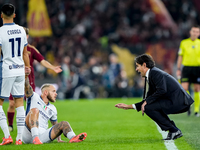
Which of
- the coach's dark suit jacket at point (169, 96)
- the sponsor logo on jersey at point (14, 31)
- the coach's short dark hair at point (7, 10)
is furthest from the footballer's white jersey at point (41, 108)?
the coach's dark suit jacket at point (169, 96)

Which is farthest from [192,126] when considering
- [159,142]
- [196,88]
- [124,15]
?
[124,15]

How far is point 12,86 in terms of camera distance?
586cm

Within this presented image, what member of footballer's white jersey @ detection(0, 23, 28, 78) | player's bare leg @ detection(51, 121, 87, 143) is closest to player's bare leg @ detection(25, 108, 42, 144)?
player's bare leg @ detection(51, 121, 87, 143)

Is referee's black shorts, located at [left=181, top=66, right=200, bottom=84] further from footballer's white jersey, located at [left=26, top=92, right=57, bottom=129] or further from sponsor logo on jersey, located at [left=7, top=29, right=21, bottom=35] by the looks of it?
sponsor logo on jersey, located at [left=7, top=29, right=21, bottom=35]

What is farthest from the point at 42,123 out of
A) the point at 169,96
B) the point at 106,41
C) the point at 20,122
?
the point at 106,41

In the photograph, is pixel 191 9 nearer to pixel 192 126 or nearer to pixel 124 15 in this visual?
pixel 124 15

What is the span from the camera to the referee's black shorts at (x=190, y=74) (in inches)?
408

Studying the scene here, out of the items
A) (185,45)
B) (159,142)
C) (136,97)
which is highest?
(185,45)

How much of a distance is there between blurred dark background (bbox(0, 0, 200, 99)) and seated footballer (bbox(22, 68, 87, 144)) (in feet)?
40.3

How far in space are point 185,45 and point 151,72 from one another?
185 inches

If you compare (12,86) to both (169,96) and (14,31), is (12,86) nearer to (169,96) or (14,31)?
(14,31)

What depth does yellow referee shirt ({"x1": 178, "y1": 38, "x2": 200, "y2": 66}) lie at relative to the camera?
33.7 feet

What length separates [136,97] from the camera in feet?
63.6

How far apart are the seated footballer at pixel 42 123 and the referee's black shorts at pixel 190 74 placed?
5.13m
